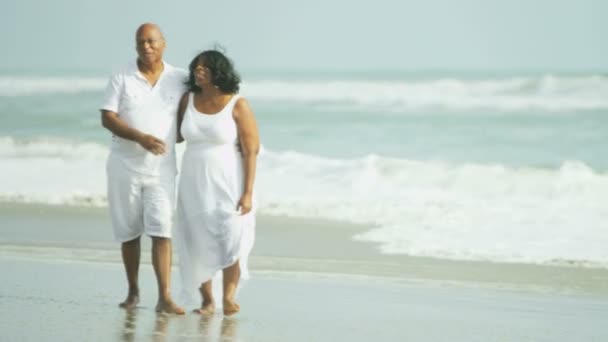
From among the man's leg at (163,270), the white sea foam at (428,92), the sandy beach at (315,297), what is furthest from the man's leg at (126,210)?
the white sea foam at (428,92)

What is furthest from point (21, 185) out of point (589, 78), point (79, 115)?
point (589, 78)

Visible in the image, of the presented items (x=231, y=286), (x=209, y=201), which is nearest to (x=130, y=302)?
(x=231, y=286)

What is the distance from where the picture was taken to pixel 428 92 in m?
34.5

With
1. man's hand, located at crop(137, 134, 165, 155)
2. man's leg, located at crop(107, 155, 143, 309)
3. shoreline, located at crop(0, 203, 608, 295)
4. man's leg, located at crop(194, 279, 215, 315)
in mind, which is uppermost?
man's hand, located at crop(137, 134, 165, 155)

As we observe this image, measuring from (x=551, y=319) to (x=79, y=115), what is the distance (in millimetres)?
22816

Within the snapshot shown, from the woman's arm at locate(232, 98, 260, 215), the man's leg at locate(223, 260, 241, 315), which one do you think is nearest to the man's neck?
the woman's arm at locate(232, 98, 260, 215)

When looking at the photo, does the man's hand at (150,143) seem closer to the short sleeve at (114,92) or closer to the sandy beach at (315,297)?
the short sleeve at (114,92)

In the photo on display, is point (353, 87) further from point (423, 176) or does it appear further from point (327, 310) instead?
point (327, 310)

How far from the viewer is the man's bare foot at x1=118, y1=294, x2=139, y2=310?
6.17 m

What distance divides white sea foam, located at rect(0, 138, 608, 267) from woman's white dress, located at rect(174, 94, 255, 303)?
352 centimetres

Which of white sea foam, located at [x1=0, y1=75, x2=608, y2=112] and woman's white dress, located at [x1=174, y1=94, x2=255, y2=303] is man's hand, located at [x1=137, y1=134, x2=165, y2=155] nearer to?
woman's white dress, located at [x1=174, y1=94, x2=255, y2=303]

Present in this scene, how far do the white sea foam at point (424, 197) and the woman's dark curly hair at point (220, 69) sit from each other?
376 cm

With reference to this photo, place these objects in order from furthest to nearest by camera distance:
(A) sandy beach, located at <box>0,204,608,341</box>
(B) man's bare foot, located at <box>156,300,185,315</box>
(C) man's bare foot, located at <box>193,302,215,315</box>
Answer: (C) man's bare foot, located at <box>193,302,215,315</box> → (B) man's bare foot, located at <box>156,300,185,315</box> → (A) sandy beach, located at <box>0,204,608,341</box>

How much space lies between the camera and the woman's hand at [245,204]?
6.04m
